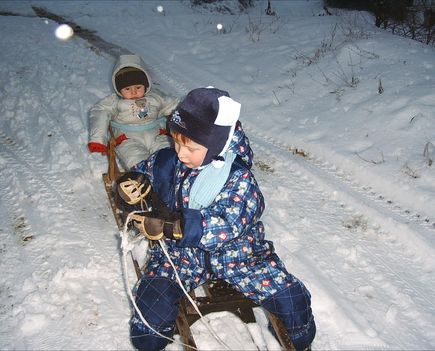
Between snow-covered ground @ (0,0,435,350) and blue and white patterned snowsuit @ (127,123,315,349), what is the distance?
0.30 metres

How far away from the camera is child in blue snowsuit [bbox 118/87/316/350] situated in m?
2.30

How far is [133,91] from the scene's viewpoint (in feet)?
14.0

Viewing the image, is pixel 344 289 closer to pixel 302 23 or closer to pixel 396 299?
pixel 396 299

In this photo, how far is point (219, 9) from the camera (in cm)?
1402

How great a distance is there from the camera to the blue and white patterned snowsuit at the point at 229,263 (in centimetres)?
243

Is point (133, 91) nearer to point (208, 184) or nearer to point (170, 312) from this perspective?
point (208, 184)

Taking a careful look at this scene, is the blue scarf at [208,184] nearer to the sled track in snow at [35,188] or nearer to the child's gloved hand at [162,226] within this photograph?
the child's gloved hand at [162,226]

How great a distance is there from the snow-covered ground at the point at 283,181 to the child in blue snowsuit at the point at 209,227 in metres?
0.32

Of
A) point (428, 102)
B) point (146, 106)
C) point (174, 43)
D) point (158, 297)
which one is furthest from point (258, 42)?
point (158, 297)

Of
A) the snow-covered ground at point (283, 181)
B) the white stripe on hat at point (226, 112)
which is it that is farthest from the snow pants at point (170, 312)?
the white stripe on hat at point (226, 112)

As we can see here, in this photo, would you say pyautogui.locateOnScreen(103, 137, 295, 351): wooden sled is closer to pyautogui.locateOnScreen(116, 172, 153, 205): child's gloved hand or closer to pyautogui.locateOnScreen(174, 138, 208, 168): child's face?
pyautogui.locateOnScreen(116, 172, 153, 205): child's gloved hand

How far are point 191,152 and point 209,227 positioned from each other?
453 mm

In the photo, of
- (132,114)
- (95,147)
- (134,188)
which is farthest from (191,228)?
(132,114)

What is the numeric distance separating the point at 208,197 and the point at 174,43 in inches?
297
